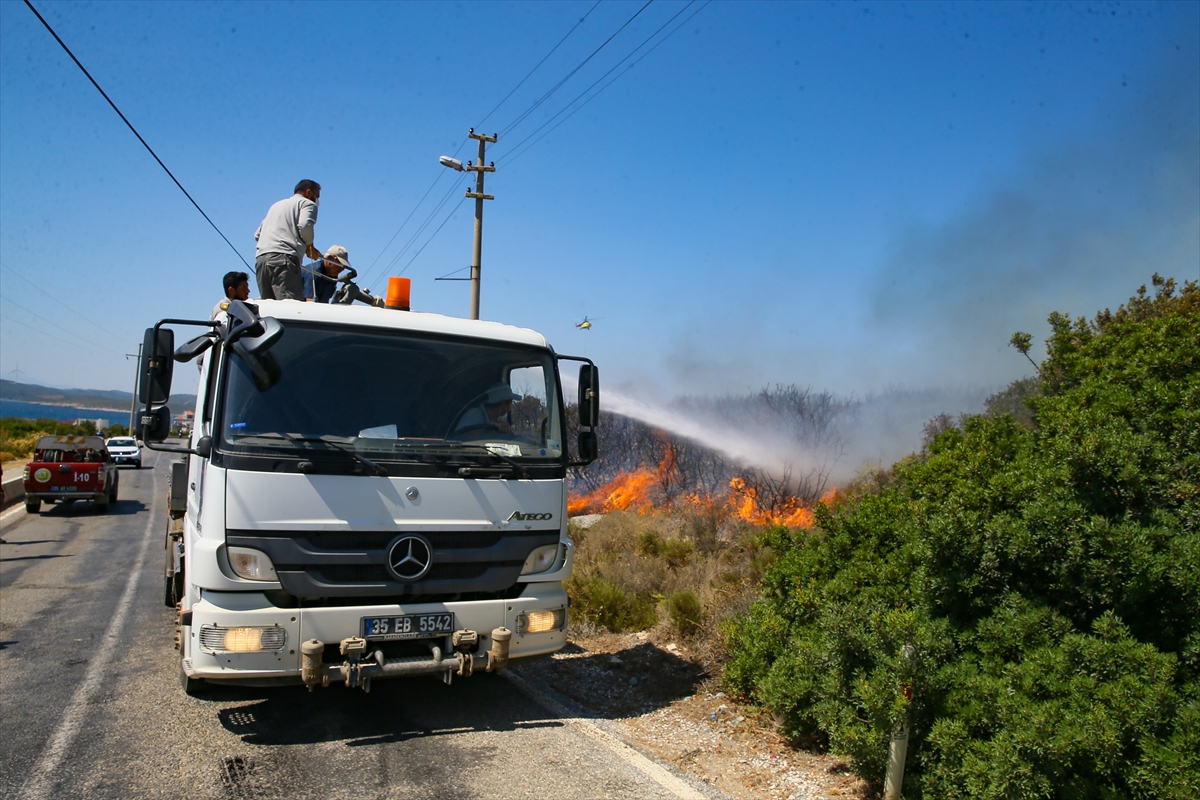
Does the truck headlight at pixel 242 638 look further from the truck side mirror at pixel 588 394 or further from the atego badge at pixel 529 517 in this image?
the truck side mirror at pixel 588 394

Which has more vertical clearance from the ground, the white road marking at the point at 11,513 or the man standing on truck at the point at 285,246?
the man standing on truck at the point at 285,246

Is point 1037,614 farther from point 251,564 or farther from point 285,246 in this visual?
point 285,246

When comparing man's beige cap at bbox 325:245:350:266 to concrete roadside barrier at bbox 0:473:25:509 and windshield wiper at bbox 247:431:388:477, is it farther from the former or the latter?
concrete roadside barrier at bbox 0:473:25:509

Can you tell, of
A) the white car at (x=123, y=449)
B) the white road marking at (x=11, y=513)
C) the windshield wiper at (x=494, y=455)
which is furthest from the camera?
the white car at (x=123, y=449)

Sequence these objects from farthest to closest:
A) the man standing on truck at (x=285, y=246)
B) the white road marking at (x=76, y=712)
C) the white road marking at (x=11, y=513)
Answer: the white road marking at (x=11, y=513)
the man standing on truck at (x=285, y=246)
the white road marking at (x=76, y=712)

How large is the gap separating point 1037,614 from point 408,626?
343 cm

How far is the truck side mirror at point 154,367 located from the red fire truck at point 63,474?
17.3 meters

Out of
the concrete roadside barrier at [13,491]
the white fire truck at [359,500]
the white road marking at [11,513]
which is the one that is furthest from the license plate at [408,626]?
the concrete roadside barrier at [13,491]

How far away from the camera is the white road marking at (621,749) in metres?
4.27

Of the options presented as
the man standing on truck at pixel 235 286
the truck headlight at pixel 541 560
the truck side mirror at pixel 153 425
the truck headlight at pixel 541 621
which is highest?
the man standing on truck at pixel 235 286

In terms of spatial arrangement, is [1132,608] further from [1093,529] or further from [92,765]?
[92,765]

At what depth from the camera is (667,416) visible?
17297 mm

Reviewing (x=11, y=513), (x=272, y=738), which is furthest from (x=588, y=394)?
(x=11, y=513)

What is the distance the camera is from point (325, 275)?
655cm
